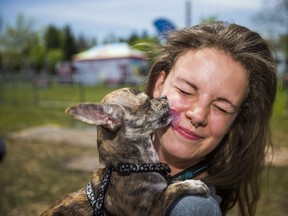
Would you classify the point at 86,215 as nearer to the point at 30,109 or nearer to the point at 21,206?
the point at 21,206

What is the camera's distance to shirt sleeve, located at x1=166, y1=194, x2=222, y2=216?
1.81 meters

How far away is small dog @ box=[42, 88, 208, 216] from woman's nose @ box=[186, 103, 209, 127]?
0.20 meters

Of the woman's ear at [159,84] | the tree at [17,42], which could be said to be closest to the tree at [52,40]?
the tree at [17,42]

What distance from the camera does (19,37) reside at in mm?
63562

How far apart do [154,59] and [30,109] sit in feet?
54.3

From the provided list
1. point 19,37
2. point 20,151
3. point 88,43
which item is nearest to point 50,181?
point 20,151

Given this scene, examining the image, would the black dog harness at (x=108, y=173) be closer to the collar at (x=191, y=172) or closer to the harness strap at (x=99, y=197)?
the harness strap at (x=99, y=197)

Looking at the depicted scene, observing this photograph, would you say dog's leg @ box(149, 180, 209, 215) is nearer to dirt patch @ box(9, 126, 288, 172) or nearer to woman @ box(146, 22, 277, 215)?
woman @ box(146, 22, 277, 215)

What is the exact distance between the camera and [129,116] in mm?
2523

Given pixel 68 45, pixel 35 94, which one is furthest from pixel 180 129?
pixel 68 45

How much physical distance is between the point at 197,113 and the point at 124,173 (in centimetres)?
59

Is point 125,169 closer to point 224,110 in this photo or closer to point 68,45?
point 224,110

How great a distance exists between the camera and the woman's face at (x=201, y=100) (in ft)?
7.41

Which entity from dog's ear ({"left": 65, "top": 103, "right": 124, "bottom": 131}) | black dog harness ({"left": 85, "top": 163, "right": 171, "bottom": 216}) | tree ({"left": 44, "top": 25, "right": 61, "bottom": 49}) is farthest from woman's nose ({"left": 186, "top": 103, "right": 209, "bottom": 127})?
tree ({"left": 44, "top": 25, "right": 61, "bottom": 49})
